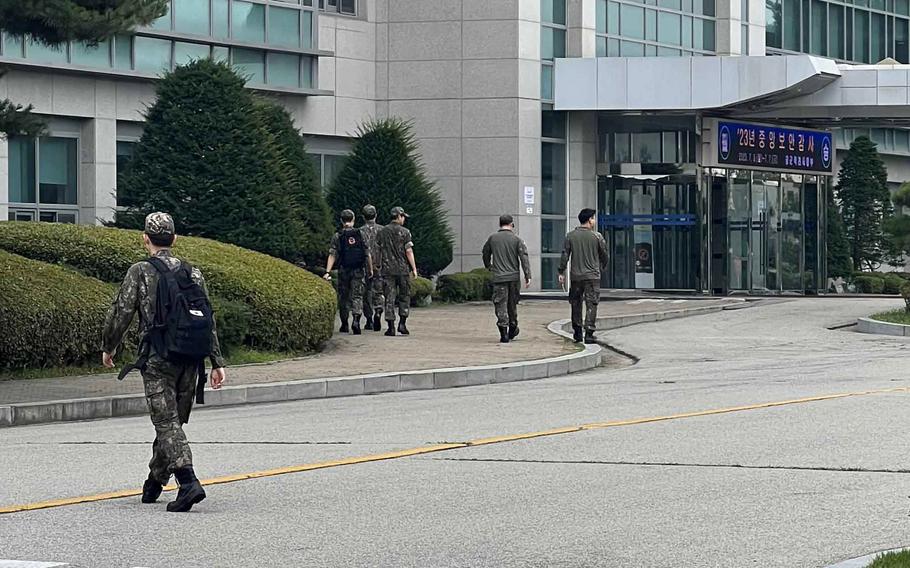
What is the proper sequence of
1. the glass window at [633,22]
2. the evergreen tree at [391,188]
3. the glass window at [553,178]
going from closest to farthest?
the evergreen tree at [391,188]
the glass window at [553,178]
the glass window at [633,22]

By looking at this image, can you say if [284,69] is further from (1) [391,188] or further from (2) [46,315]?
(2) [46,315]

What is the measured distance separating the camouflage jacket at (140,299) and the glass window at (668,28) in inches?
1377

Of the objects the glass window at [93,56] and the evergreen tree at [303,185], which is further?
the glass window at [93,56]

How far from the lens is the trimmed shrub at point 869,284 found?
47.5 metres

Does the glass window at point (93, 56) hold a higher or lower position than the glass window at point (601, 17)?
lower

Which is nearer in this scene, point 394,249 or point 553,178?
point 394,249

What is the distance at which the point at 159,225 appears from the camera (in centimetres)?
977

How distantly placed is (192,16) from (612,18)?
41.9 ft

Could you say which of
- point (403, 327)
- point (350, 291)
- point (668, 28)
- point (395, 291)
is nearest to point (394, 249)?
Answer: point (395, 291)

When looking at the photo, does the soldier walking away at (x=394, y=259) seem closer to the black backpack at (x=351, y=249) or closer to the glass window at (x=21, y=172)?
the black backpack at (x=351, y=249)

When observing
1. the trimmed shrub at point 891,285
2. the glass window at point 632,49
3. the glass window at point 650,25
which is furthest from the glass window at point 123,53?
the trimmed shrub at point 891,285

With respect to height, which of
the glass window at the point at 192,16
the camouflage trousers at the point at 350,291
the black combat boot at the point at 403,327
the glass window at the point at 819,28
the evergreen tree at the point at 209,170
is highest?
the glass window at the point at 819,28

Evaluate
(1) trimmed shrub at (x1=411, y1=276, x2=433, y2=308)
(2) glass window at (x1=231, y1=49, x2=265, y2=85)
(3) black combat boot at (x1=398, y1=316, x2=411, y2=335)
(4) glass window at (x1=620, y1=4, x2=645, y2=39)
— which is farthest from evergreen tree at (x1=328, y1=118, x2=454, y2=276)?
(3) black combat boot at (x1=398, y1=316, x2=411, y2=335)

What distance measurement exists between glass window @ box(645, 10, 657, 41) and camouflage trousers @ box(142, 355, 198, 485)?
34.6 metres
